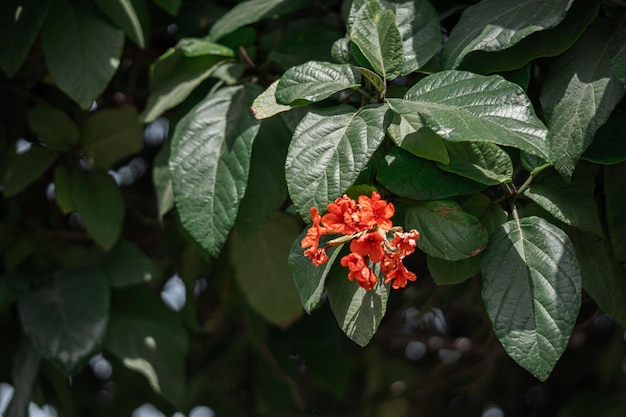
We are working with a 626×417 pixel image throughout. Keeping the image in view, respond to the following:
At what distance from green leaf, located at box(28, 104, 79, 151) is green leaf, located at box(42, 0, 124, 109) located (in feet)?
0.57

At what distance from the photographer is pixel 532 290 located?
89 centimetres

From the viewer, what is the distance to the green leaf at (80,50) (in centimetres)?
124

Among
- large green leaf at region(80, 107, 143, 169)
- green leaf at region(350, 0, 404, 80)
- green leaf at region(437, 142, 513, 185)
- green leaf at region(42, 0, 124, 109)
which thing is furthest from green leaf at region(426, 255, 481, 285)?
large green leaf at region(80, 107, 143, 169)

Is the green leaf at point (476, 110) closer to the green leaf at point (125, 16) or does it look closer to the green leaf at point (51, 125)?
the green leaf at point (125, 16)

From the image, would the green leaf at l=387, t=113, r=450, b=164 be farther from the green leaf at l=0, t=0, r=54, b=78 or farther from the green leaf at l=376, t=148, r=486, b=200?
the green leaf at l=0, t=0, r=54, b=78

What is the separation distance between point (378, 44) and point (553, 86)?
218 millimetres

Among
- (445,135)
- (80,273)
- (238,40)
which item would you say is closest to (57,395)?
(80,273)

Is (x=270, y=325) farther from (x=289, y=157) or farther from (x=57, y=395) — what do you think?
(x=289, y=157)

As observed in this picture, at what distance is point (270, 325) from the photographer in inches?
70.1

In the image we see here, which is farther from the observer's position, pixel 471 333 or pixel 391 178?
pixel 471 333

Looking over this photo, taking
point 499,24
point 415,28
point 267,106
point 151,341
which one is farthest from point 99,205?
point 499,24

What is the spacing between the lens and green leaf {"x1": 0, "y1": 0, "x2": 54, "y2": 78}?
1250 mm

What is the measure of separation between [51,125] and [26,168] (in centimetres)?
9

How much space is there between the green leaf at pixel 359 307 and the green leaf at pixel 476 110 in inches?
7.2
